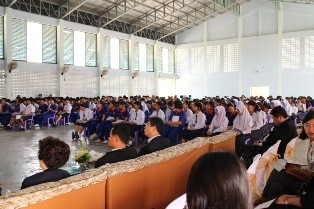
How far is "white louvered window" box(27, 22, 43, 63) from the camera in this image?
633 inches

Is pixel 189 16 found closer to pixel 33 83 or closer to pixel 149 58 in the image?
pixel 149 58

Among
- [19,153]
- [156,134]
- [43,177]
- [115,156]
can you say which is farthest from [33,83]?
[43,177]

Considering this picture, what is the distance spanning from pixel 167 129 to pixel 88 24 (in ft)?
39.0

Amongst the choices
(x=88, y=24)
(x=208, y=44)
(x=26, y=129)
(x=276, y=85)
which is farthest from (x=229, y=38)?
(x=26, y=129)

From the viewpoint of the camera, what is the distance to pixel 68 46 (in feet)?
Result: 59.0

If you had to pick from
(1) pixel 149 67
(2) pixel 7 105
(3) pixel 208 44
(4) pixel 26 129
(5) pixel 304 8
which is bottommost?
(4) pixel 26 129

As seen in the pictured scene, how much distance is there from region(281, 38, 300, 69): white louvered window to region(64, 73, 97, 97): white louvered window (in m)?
11.8

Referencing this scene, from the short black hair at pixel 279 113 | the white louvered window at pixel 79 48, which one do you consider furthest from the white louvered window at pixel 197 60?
the short black hair at pixel 279 113

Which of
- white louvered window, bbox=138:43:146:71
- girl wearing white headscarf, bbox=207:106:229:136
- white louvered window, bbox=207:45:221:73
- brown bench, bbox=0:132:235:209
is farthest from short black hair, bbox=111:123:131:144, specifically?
white louvered window, bbox=207:45:221:73

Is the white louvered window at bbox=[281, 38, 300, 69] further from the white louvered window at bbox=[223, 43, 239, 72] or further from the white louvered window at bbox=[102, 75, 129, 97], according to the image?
the white louvered window at bbox=[102, 75, 129, 97]

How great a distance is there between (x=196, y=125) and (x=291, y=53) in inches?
603

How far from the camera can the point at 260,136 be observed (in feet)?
26.5

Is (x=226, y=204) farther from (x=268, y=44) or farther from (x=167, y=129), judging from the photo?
(x=268, y=44)

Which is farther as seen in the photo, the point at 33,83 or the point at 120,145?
the point at 33,83
